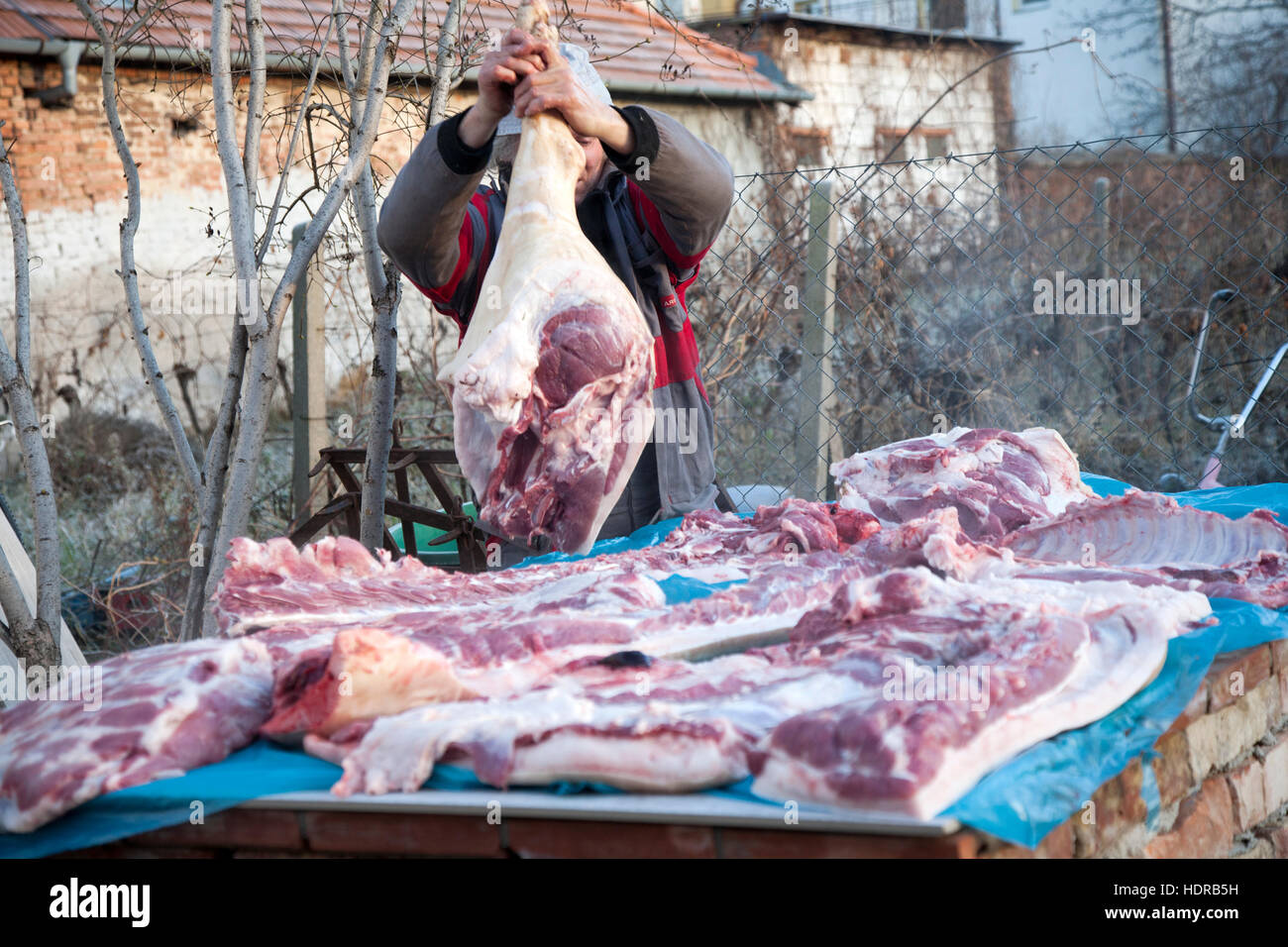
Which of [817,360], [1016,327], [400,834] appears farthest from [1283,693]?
[1016,327]

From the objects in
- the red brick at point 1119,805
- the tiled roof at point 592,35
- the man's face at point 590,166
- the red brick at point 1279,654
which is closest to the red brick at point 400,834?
the red brick at point 1119,805

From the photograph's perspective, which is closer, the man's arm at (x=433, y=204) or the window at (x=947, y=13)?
the man's arm at (x=433, y=204)

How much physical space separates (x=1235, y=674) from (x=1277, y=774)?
49 centimetres

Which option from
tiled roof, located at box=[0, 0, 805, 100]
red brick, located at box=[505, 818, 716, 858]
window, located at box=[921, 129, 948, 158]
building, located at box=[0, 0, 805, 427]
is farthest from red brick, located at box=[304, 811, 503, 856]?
window, located at box=[921, 129, 948, 158]

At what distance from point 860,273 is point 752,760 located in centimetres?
577

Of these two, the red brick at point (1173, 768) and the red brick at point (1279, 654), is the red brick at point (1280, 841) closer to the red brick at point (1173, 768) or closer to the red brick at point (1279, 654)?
the red brick at point (1279, 654)

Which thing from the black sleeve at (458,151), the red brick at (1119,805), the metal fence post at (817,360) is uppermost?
the black sleeve at (458,151)

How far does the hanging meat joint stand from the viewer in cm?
273

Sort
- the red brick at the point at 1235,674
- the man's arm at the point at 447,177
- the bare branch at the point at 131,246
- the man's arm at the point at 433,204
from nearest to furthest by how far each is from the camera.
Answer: the red brick at the point at 1235,674, the man's arm at the point at 447,177, the man's arm at the point at 433,204, the bare branch at the point at 131,246

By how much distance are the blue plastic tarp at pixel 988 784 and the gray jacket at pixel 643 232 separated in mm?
1747

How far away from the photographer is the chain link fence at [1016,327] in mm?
6695

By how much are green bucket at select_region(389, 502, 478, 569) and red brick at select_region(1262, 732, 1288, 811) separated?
2989 mm
